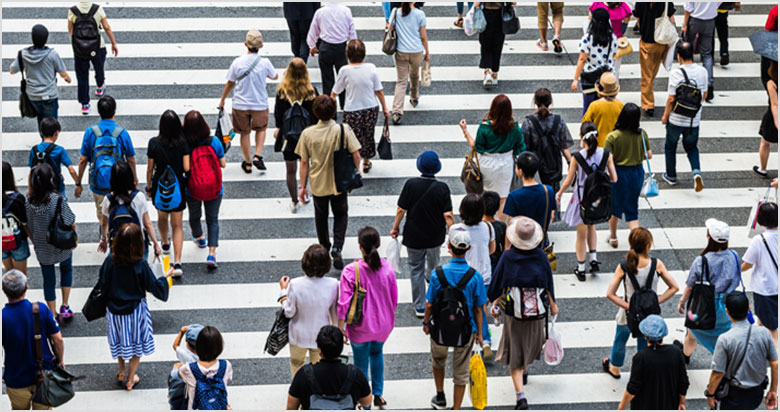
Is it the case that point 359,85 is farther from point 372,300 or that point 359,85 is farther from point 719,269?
point 719,269

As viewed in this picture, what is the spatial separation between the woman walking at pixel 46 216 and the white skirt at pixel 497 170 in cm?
409

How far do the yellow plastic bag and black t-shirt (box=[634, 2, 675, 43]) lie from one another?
262 inches

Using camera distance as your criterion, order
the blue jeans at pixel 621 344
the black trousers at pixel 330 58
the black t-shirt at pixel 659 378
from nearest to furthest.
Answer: the black t-shirt at pixel 659 378 → the blue jeans at pixel 621 344 → the black trousers at pixel 330 58

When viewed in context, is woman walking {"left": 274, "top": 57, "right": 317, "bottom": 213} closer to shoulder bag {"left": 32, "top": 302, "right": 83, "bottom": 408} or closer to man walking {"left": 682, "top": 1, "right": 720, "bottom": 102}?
shoulder bag {"left": 32, "top": 302, "right": 83, "bottom": 408}

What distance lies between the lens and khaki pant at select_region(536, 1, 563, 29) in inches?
574

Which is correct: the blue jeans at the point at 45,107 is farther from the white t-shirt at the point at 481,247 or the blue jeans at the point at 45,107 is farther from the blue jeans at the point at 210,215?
the white t-shirt at the point at 481,247

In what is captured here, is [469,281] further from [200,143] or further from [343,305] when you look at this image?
[200,143]

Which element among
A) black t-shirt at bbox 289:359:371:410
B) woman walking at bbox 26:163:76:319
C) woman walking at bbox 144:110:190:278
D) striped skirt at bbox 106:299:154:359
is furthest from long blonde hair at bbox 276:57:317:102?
black t-shirt at bbox 289:359:371:410

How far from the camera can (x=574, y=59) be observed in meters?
14.7

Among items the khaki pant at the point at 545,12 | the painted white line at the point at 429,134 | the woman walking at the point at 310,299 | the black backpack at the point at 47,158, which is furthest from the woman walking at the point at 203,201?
the khaki pant at the point at 545,12

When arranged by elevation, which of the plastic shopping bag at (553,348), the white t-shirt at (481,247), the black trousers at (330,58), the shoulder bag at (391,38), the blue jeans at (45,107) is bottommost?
the plastic shopping bag at (553,348)

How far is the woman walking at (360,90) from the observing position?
1143 centimetres

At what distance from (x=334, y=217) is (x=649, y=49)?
5366 mm

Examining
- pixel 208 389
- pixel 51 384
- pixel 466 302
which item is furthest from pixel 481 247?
pixel 51 384
